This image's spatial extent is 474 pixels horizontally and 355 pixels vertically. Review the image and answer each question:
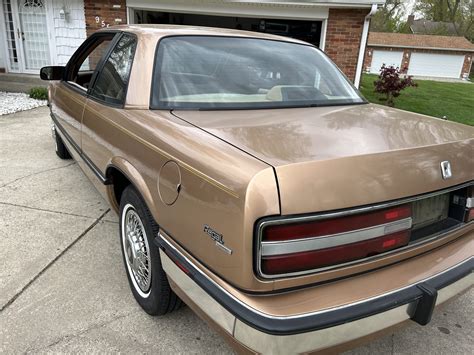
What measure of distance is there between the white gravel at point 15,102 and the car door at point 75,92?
479cm

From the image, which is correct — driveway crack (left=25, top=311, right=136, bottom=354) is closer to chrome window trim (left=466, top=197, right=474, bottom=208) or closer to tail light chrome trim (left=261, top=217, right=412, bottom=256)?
tail light chrome trim (left=261, top=217, right=412, bottom=256)

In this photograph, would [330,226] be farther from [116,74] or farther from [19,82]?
[19,82]

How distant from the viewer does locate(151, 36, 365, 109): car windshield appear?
2398 mm

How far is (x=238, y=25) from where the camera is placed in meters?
15.5

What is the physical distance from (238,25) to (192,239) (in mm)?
15040

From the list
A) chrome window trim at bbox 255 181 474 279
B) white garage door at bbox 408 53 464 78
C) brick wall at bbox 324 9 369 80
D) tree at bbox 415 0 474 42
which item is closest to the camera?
chrome window trim at bbox 255 181 474 279

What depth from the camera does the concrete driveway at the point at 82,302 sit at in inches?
86.2

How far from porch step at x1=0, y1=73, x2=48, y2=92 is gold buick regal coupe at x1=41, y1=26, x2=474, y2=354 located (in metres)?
9.20

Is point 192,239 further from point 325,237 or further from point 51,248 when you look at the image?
point 51,248

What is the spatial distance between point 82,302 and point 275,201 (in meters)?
1.67

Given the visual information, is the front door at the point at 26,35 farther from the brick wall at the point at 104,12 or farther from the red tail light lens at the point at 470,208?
the red tail light lens at the point at 470,208

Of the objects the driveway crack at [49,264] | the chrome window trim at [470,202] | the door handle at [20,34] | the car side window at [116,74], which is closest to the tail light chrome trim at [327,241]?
the chrome window trim at [470,202]

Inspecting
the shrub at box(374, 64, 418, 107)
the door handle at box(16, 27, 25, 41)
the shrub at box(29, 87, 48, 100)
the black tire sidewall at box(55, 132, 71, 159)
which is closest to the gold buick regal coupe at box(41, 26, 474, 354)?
the black tire sidewall at box(55, 132, 71, 159)

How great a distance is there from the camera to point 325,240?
4.96 ft
